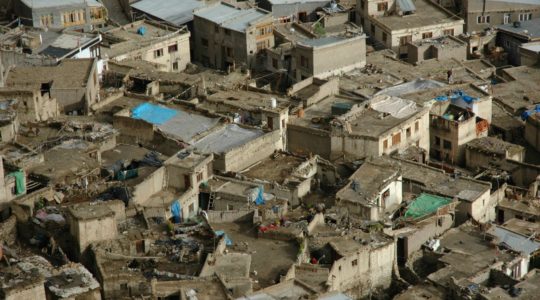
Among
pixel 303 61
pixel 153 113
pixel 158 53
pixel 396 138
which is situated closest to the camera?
pixel 396 138

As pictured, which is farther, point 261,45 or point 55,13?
point 55,13

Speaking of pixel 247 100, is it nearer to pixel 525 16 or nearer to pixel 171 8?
pixel 171 8

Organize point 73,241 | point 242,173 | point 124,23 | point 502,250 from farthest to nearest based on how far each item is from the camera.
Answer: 1. point 124,23
2. point 242,173
3. point 502,250
4. point 73,241

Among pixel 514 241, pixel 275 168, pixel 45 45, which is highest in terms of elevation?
pixel 45 45

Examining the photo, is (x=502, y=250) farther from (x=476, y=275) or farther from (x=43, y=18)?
(x=43, y=18)

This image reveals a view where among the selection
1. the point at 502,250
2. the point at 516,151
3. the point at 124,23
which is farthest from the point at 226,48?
the point at 502,250

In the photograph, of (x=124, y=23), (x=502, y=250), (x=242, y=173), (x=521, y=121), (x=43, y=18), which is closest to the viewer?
(x=502, y=250)

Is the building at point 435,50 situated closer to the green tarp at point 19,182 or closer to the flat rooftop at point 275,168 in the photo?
the flat rooftop at point 275,168

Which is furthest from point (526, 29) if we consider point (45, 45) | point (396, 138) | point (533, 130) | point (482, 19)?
point (45, 45)
